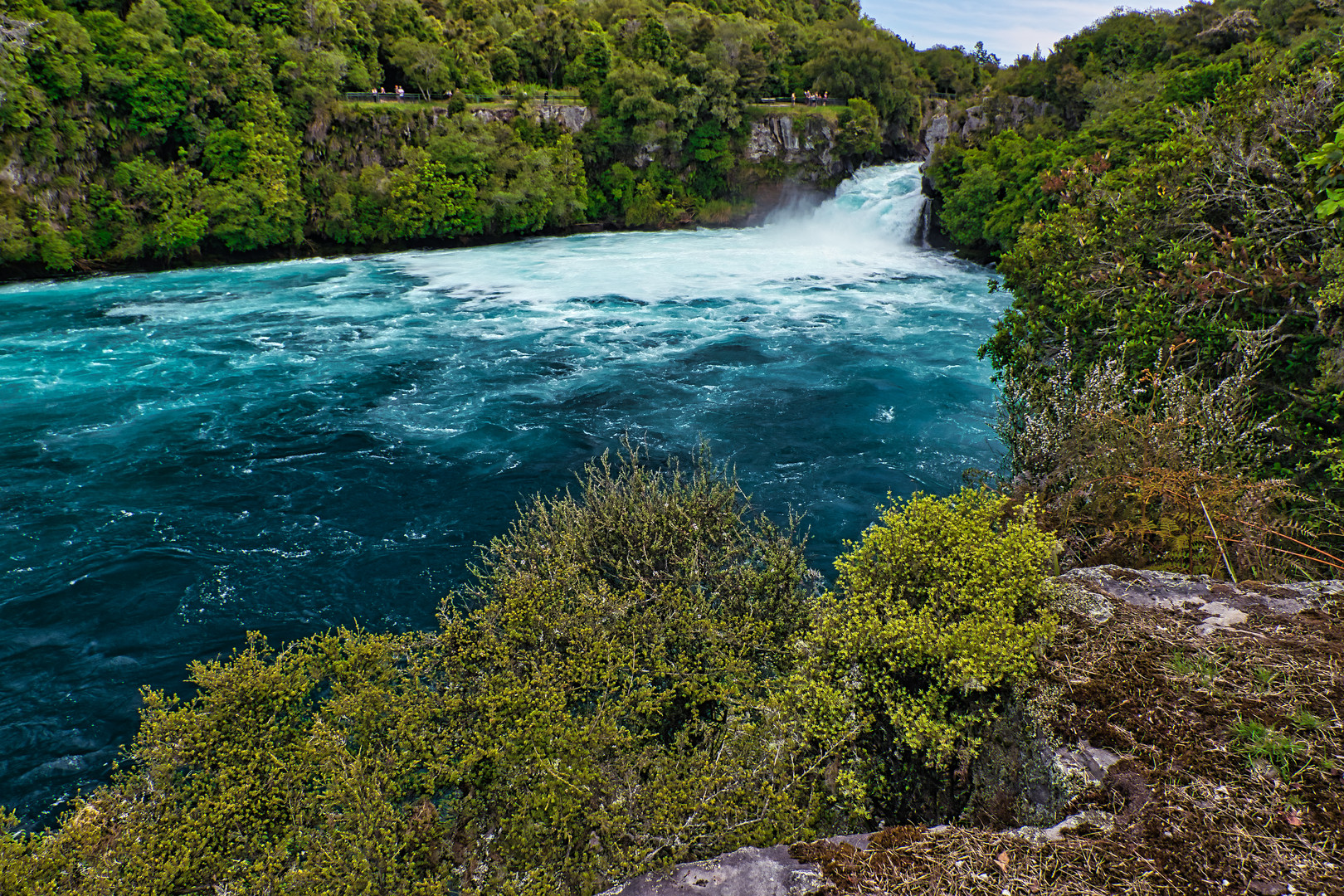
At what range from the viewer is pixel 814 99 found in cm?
6303

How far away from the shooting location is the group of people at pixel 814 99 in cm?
6303

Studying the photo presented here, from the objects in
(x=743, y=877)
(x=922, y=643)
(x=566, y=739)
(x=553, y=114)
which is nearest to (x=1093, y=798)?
(x=922, y=643)

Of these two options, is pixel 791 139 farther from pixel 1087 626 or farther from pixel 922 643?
pixel 922 643

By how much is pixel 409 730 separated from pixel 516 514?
8323mm

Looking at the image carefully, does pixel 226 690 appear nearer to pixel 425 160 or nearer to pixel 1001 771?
pixel 1001 771

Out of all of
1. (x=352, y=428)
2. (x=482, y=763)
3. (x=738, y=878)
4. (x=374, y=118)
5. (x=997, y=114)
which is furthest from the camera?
(x=374, y=118)

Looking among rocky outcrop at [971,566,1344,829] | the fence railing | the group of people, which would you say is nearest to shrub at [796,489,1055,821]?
rocky outcrop at [971,566,1344,829]

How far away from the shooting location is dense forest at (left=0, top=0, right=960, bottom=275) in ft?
114

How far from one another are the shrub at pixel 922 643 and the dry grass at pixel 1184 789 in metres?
0.58

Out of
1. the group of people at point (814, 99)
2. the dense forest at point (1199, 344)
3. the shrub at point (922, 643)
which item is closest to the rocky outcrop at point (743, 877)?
the shrub at point (922, 643)

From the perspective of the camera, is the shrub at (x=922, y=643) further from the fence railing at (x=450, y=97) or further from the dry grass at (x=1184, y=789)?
the fence railing at (x=450, y=97)

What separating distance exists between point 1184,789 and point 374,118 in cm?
5141

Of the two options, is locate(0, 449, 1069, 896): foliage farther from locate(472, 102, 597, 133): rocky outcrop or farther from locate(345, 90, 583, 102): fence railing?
locate(345, 90, 583, 102): fence railing

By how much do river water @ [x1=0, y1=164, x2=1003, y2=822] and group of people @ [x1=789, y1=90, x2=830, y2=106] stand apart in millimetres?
33851
